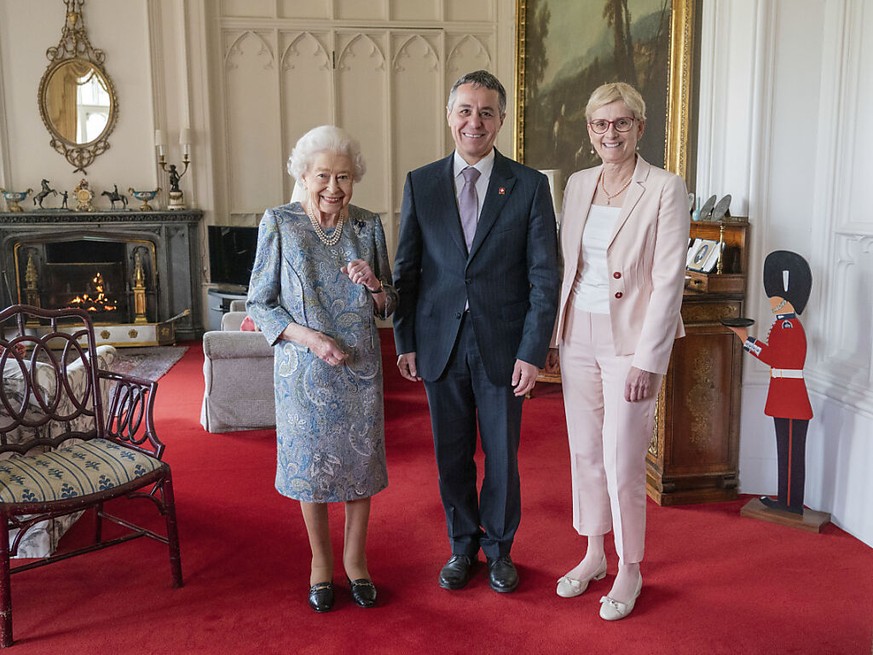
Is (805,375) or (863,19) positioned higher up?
(863,19)

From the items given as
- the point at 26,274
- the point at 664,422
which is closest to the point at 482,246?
the point at 664,422

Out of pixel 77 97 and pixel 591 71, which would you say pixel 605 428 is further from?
pixel 77 97

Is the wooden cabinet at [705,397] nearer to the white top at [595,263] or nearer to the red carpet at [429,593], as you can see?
the red carpet at [429,593]

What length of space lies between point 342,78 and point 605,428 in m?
6.61

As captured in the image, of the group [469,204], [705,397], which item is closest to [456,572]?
[469,204]

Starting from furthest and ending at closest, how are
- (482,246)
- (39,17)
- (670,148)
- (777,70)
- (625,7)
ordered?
(39,17) < (625,7) < (670,148) < (777,70) < (482,246)

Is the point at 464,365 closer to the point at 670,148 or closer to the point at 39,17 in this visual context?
the point at 670,148

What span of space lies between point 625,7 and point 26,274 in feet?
20.0

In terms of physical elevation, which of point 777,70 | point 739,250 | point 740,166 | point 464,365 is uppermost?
point 777,70

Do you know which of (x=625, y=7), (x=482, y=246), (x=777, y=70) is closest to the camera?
(x=482, y=246)

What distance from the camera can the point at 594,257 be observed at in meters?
2.78

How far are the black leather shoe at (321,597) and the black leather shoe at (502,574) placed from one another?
0.59 meters

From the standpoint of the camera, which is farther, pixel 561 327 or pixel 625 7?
pixel 625 7

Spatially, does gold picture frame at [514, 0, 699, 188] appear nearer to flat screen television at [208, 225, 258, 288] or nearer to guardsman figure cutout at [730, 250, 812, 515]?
guardsman figure cutout at [730, 250, 812, 515]
